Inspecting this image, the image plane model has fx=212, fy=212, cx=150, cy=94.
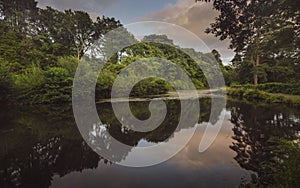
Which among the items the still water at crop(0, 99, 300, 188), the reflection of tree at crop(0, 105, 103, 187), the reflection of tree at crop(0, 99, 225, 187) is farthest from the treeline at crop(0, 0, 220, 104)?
the still water at crop(0, 99, 300, 188)

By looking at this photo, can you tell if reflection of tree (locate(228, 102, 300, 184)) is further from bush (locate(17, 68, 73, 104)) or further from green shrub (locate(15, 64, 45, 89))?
green shrub (locate(15, 64, 45, 89))

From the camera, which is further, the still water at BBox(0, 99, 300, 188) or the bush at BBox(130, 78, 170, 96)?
the bush at BBox(130, 78, 170, 96)

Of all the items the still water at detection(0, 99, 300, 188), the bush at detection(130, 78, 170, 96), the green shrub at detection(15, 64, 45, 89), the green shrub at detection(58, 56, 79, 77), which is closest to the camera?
the still water at detection(0, 99, 300, 188)

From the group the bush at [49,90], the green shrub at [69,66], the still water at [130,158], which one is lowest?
the still water at [130,158]

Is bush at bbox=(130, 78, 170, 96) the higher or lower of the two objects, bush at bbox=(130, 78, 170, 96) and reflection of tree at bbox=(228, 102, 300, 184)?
the higher

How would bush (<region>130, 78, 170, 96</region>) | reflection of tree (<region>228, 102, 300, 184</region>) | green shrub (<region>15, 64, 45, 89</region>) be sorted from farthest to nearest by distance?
bush (<region>130, 78, 170, 96</region>) < green shrub (<region>15, 64, 45, 89</region>) < reflection of tree (<region>228, 102, 300, 184</region>)

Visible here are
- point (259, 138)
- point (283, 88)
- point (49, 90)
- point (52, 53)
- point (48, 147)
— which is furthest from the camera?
point (52, 53)

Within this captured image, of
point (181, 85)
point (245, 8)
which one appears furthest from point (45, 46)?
point (245, 8)

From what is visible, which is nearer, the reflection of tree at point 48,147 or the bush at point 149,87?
the reflection of tree at point 48,147

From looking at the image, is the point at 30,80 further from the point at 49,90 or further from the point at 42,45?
the point at 42,45

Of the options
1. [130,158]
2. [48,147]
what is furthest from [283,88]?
[48,147]

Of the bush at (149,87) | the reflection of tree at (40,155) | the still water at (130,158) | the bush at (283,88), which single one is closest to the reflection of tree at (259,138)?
the still water at (130,158)

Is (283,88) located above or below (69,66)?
below

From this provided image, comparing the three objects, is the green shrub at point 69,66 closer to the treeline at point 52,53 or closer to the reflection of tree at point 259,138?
the treeline at point 52,53
